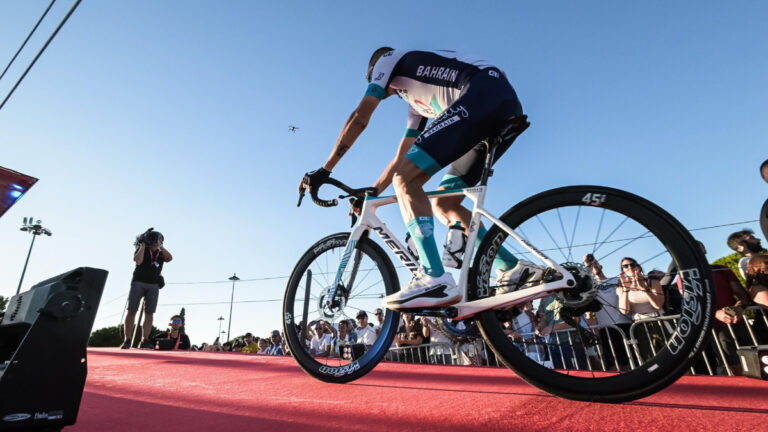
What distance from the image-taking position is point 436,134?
2357 millimetres

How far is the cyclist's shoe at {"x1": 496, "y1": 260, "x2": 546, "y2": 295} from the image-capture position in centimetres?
216

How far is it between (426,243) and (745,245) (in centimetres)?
471

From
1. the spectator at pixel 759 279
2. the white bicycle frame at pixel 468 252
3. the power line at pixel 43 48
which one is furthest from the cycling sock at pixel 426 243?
the power line at pixel 43 48

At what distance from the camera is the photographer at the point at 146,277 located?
Answer: 682 cm

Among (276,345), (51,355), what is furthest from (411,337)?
(51,355)

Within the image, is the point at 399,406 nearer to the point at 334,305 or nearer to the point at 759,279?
the point at 334,305

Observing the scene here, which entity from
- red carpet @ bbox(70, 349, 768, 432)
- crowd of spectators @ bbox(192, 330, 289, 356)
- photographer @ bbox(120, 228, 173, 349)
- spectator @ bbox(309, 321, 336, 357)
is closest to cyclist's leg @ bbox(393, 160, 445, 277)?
red carpet @ bbox(70, 349, 768, 432)

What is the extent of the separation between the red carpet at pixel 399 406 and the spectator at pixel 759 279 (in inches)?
80.0

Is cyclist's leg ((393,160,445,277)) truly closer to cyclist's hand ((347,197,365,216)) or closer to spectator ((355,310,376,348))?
cyclist's hand ((347,197,365,216))

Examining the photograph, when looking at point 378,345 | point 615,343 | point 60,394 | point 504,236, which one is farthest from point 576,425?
point 615,343

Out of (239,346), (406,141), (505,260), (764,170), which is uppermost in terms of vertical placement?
(406,141)

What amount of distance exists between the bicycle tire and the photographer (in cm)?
507

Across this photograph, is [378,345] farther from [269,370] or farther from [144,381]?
[144,381]

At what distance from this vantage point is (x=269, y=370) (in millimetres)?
3494
